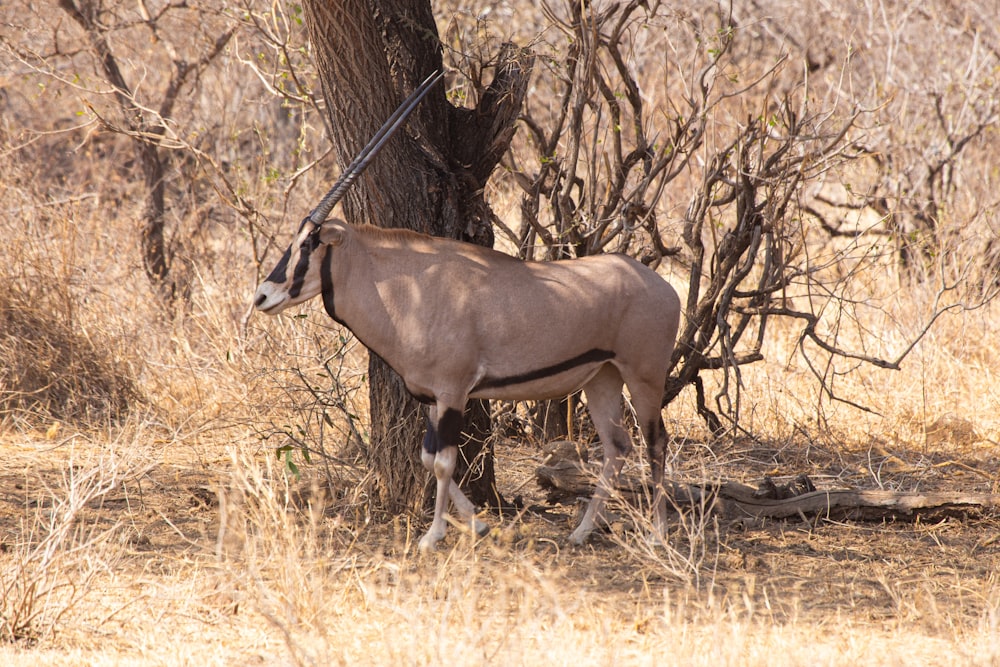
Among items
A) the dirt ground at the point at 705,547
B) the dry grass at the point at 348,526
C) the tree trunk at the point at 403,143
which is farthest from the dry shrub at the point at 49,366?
the tree trunk at the point at 403,143

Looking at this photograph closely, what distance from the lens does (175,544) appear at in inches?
231

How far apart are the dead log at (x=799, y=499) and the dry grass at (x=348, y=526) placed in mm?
95

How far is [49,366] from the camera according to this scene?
855 centimetres

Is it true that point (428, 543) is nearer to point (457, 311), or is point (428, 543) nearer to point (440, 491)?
point (440, 491)

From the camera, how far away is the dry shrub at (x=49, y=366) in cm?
847

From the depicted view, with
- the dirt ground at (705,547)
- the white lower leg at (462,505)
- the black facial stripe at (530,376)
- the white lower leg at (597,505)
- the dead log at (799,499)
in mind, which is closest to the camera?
the dirt ground at (705,547)

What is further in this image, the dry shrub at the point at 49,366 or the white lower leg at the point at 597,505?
the dry shrub at the point at 49,366

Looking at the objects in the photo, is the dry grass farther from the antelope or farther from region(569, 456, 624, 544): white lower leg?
the antelope

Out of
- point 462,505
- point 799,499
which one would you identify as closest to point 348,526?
point 462,505

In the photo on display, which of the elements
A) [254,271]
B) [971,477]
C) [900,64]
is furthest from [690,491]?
[900,64]

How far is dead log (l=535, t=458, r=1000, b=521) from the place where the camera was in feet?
20.2

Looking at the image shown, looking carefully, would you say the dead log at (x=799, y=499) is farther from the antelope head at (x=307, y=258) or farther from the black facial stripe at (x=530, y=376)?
the antelope head at (x=307, y=258)

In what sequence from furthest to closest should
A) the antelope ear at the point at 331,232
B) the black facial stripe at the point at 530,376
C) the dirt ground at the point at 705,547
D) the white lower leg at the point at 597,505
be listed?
the white lower leg at the point at 597,505, the black facial stripe at the point at 530,376, the antelope ear at the point at 331,232, the dirt ground at the point at 705,547

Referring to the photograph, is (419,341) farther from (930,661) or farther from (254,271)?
(254,271)
